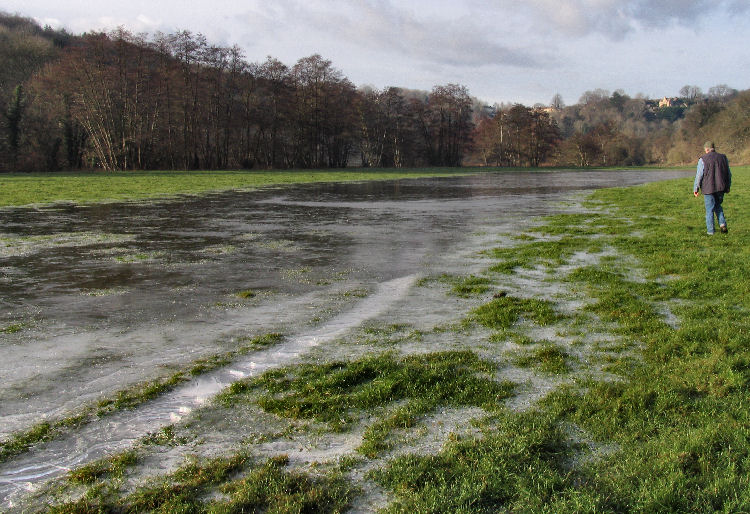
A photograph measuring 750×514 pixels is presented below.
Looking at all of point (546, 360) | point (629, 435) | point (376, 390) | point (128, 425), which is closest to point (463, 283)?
point (546, 360)

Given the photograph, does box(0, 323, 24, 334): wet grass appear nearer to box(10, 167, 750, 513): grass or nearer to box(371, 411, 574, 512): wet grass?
box(10, 167, 750, 513): grass

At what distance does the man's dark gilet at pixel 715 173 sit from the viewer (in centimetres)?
1240

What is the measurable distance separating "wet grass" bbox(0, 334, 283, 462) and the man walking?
11.3 metres

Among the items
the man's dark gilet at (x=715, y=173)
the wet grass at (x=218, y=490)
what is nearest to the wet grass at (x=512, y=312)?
the wet grass at (x=218, y=490)

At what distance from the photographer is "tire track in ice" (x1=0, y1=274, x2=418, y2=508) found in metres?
3.56

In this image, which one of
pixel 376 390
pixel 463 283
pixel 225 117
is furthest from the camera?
pixel 225 117

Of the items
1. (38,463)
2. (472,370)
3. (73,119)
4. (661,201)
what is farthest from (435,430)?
(73,119)

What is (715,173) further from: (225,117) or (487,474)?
(225,117)

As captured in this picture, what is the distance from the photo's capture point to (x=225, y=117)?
210 feet

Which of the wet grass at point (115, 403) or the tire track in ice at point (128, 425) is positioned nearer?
the tire track in ice at point (128, 425)

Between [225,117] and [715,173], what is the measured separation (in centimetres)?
5899

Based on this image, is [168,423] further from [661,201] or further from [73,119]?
[73,119]

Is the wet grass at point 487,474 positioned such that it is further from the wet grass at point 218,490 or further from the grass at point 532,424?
the wet grass at point 218,490

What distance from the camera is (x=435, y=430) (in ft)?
13.4
